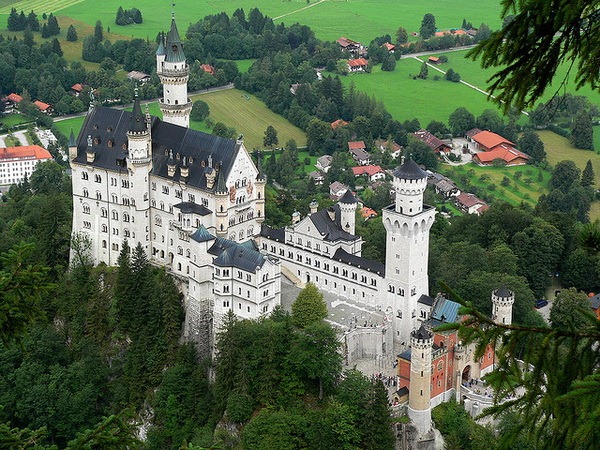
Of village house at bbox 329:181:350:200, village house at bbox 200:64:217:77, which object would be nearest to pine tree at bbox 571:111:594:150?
village house at bbox 329:181:350:200

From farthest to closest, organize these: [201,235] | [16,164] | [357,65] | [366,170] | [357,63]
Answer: [357,63], [357,65], [16,164], [366,170], [201,235]

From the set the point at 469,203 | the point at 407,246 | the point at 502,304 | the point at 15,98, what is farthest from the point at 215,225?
the point at 15,98

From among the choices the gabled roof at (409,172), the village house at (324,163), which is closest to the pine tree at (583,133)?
the village house at (324,163)

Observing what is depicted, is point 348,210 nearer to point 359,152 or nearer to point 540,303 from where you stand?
point 540,303

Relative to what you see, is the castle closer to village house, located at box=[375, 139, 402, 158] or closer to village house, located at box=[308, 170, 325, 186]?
village house, located at box=[308, 170, 325, 186]

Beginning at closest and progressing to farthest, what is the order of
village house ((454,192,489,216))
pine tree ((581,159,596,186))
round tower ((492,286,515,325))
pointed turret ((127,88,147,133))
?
round tower ((492,286,515,325)) → pointed turret ((127,88,147,133)) → village house ((454,192,489,216)) → pine tree ((581,159,596,186))
